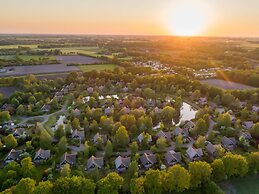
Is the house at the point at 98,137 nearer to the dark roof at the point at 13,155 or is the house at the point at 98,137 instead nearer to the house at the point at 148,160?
the house at the point at 148,160

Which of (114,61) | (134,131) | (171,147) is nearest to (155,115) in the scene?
(134,131)

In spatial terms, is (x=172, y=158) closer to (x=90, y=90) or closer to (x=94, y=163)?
(x=94, y=163)

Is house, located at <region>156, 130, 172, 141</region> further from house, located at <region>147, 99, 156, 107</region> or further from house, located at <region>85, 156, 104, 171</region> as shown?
house, located at <region>147, 99, 156, 107</region>

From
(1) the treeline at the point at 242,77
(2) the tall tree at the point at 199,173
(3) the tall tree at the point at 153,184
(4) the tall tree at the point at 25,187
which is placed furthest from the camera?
(1) the treeline at the point at 242,77

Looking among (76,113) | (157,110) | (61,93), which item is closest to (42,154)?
(76,113)

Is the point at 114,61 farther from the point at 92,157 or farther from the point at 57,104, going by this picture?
the point at 92,157

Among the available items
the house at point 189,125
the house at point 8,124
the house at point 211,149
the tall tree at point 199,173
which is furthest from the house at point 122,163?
the house at point 8,124

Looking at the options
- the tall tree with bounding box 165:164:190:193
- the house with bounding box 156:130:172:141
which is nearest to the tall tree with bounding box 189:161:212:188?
the tall tree with bounding box 165:164:190:193
